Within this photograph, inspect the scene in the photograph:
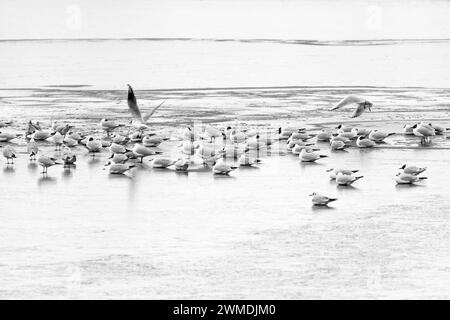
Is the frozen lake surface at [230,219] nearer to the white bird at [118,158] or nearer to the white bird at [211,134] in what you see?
the white bird at [118,158]

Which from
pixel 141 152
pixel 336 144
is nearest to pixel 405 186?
pixel 336 144

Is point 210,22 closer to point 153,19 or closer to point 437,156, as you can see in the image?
point 153,19

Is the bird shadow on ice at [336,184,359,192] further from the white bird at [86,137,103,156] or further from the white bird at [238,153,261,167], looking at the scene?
the white bird at [86,137,103,156]

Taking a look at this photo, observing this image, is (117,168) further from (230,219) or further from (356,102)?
(356,102)

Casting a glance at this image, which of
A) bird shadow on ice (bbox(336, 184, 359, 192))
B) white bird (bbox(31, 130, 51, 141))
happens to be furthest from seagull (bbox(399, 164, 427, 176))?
white bird (bbox(31, 130, 51, 141))

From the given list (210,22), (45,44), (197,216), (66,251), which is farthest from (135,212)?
(210,22)

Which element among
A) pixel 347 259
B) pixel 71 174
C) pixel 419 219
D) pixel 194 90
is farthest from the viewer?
pixel 194 90

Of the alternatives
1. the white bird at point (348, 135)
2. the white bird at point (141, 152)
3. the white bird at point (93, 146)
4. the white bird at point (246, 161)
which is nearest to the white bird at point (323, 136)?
the white bird at point (348, 135)

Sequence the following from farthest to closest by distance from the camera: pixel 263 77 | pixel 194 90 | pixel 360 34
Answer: pixel 360 34 < pixel 263 77 < pixel 194 90
